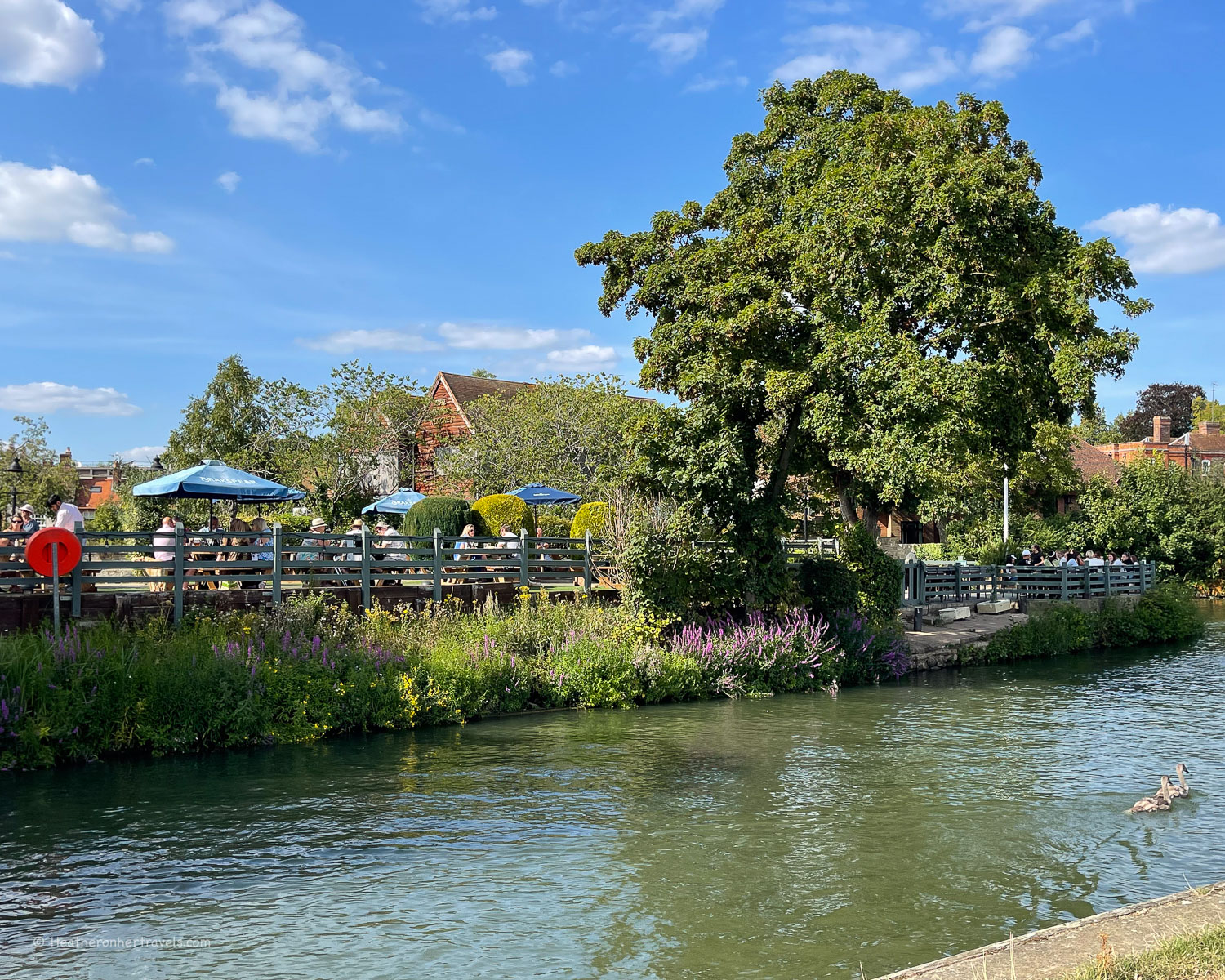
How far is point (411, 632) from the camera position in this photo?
1781 cm

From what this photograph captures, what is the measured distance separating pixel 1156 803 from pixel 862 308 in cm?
1201

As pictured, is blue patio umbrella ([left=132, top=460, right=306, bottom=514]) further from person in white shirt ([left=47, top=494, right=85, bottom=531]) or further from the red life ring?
the red life ring

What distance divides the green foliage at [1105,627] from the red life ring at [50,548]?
70.8 feet

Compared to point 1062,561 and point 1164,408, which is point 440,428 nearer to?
point 1062,561

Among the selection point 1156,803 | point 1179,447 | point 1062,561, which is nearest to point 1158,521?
point 1062,561

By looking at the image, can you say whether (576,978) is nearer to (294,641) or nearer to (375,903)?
(375,903)

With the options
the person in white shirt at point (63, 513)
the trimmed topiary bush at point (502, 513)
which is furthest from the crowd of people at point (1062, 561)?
the person in white shirt at point (63, 513)

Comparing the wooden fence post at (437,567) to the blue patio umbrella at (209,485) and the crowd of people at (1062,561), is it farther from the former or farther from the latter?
the crowd of people at (1062,561)

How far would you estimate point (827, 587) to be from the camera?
2331 centimetres

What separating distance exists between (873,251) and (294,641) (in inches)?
506

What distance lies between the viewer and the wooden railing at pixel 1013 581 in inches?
1151

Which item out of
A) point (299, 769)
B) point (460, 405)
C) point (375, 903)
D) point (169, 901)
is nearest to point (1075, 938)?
point (375, 903)

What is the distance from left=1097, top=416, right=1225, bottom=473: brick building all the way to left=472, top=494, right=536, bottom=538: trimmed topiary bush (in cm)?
5715

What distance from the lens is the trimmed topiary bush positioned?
29547mm
